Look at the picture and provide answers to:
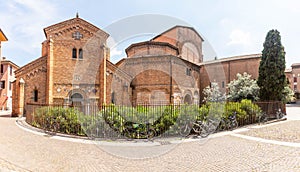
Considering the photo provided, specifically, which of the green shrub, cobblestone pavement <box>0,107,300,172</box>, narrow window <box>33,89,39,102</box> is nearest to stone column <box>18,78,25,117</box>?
narrow window <box>33,89,39,102</box>

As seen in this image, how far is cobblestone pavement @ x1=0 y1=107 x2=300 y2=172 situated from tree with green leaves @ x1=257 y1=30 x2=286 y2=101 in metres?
12.4

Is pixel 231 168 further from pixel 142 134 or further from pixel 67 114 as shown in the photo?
pixel 67 114

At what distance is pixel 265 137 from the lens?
10.1 meters

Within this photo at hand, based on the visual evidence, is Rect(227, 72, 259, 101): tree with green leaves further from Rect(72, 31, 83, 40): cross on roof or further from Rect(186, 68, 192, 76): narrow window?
Rect(72, 31, 83, 40): cross on roof

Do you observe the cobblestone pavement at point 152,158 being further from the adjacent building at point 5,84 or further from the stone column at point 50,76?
the adjacent building at point 5,84

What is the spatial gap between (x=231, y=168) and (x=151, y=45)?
23.8 metres

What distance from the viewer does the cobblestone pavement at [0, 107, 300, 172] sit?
5.77m

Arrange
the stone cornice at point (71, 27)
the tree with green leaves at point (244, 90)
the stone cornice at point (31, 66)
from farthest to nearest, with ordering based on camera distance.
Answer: the stone cornice at point (71, 27) → the tree with green leaves at point (244, 90) → the stone cornice at point (31, 66)

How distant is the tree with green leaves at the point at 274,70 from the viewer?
18.9 metres

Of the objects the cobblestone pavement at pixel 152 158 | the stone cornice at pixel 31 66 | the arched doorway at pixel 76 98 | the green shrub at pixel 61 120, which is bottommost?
the cobblestone pavement at pixel 152 158

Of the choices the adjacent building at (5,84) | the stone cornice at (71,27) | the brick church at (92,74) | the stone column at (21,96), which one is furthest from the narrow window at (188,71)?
the adjacent building at (5,84)

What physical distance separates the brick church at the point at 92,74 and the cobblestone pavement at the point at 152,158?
27.2 feet

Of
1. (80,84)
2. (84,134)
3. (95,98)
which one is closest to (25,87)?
(80,84)

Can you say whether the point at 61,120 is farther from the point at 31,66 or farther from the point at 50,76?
the point at 31,66
